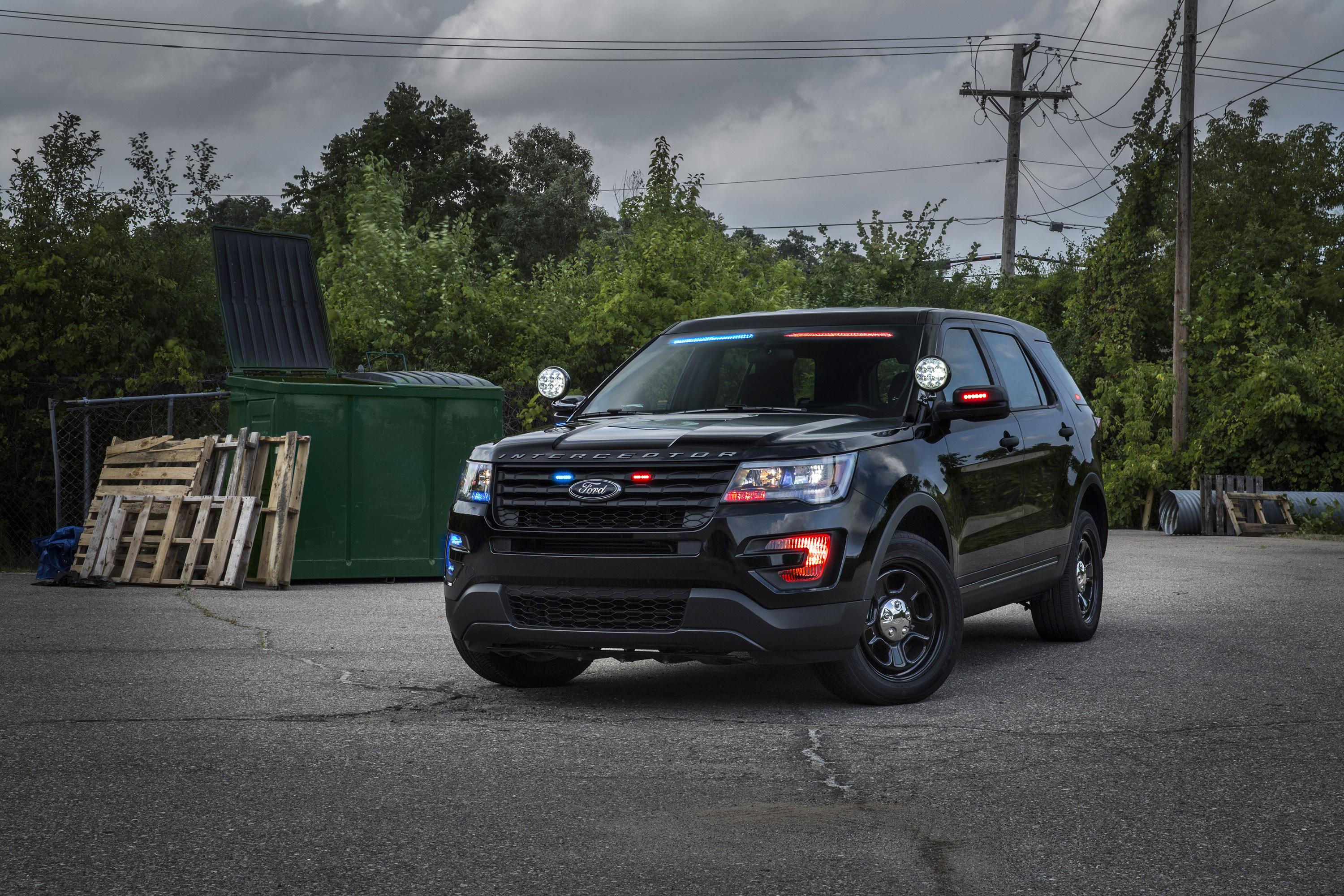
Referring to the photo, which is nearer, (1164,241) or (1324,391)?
(1324,391)

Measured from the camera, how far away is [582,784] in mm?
4785

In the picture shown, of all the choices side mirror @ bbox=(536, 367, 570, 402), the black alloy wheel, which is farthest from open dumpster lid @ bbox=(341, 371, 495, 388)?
the black alloy wheel

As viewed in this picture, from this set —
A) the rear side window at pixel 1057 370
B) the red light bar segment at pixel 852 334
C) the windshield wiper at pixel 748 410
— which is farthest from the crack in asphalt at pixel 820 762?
the rear side window at pixel 1057 370

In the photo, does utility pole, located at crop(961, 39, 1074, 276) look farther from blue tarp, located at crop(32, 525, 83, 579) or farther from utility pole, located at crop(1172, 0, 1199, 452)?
blue tarp, located at crop(32, 525, 83, 579)

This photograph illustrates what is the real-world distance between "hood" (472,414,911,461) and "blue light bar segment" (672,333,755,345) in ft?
2.49

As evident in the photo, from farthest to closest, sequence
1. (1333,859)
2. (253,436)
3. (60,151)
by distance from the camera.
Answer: (60,151)
(253,436)
(1333,859)

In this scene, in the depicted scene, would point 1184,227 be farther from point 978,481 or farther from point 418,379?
point 978,481

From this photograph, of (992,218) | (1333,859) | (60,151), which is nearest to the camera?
(1333,859)

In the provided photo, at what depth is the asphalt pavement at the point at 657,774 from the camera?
3838 millimetres

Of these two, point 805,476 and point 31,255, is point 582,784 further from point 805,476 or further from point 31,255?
point 31,255

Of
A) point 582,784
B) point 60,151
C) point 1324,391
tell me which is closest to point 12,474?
point 60,151

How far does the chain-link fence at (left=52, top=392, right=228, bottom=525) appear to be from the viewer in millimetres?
14211

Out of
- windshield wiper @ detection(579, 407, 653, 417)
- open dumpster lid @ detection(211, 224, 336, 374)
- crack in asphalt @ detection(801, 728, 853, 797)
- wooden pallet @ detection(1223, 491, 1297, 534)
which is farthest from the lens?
wooden pallet @ detection(1223, 491, 1297, 534)

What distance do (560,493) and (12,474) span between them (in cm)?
1051
